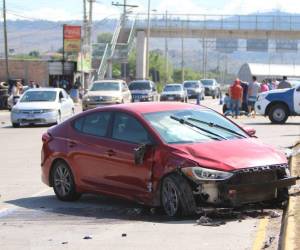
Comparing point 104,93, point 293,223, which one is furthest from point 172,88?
point 293,223

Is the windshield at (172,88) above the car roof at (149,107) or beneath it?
beneath

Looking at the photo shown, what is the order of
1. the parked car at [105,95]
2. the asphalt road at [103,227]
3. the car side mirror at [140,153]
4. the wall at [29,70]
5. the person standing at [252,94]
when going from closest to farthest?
the asphalt road at [103,227] < the car side mirror at [140,153] < the person standing at [252,94] < the parked car at [105,95] < the wall at [29,70]

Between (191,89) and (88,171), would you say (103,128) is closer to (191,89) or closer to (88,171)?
(88,171)

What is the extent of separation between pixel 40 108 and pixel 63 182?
16939mm

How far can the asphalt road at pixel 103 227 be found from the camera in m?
8.09

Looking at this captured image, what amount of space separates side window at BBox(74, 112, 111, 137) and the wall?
56201 millimetres

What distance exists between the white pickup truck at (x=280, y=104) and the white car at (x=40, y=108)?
24.2ft

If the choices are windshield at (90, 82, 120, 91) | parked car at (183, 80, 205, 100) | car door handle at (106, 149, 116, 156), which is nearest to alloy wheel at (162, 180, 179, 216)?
car door handle at (106, 149, 116, 156)

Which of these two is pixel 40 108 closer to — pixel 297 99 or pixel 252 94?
pixel 297 99

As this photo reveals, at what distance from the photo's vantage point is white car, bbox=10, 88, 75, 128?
27922 millimetres

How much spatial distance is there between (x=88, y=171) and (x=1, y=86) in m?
34.2

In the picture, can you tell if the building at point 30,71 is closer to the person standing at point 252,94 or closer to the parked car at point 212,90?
the parked car at point 212,90

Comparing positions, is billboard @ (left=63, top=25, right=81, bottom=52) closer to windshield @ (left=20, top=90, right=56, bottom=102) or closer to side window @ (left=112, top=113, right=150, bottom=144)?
windshield @ (left=20, top=90, right=56, bottom=102)

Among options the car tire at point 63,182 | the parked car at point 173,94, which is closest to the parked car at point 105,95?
the parked car at point 173,94
